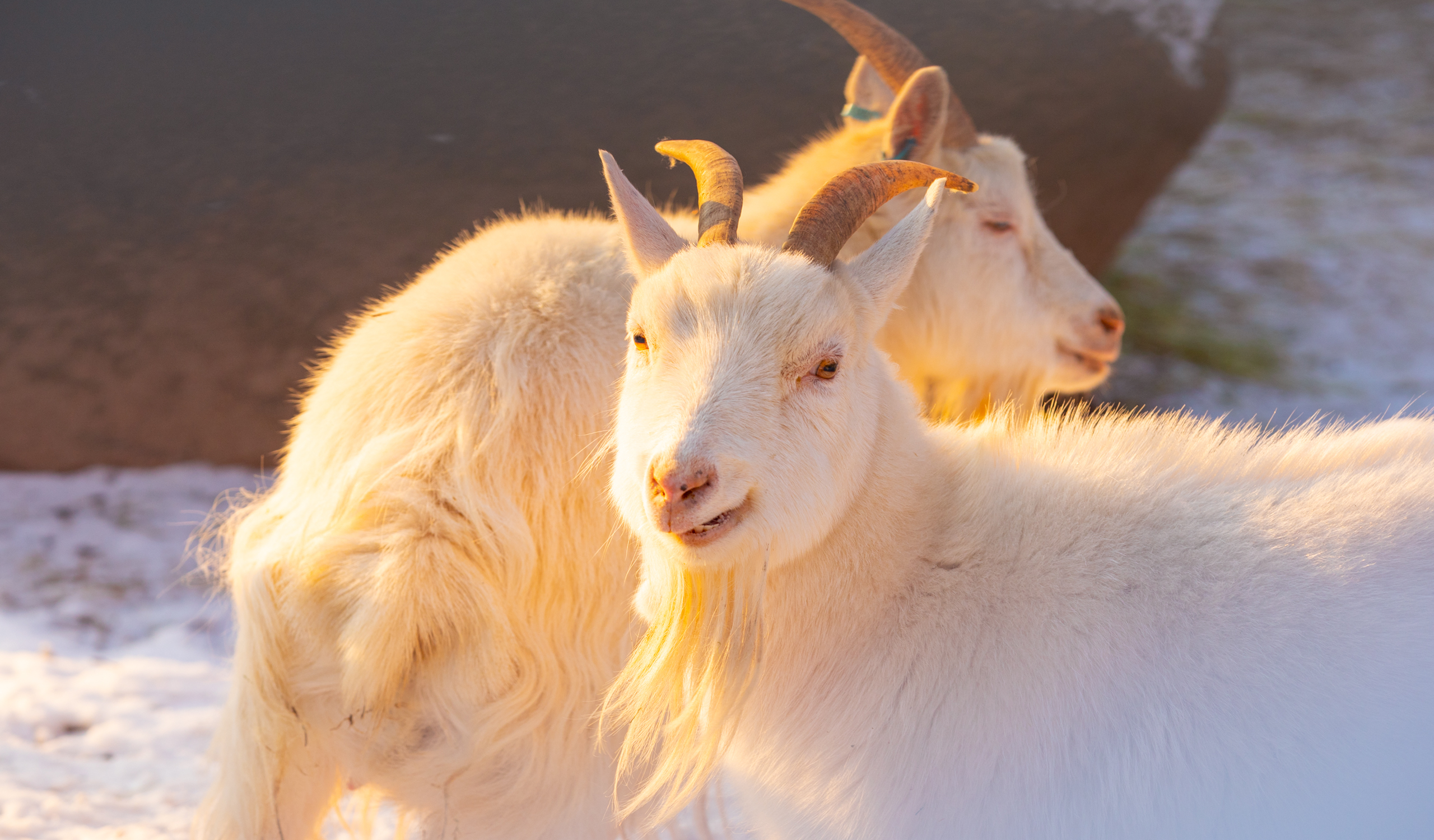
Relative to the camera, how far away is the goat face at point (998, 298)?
3416 mm

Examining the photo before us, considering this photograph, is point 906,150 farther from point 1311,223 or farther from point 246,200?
point 1311,223

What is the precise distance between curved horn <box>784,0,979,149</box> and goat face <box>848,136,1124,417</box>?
75mm

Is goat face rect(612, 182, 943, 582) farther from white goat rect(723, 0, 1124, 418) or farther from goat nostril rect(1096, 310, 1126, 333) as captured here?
goat nostril rect(1096, 310, 1126, 333)

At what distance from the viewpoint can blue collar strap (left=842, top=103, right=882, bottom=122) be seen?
3576 millimetres

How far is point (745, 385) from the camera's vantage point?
1714mm

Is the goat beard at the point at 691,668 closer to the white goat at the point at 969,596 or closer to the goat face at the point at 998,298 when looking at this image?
the white goat at the point at 969,596

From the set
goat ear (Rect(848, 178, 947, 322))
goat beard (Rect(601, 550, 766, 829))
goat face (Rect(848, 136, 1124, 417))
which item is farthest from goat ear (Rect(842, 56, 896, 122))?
goat beard (Rect(601, 550, 766, 829))

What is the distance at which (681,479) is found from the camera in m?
1.57

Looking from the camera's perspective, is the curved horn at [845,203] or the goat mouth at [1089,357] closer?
the curved horn at [845,203]

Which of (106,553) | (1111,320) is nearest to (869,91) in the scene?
(1111,320)

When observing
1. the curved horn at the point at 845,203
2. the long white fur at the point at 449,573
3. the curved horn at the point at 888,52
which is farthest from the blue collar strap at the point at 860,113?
the curved horn at the point at 845,203

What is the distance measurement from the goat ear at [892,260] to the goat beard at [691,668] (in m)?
0.60

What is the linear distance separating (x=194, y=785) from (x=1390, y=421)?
349 centimetres

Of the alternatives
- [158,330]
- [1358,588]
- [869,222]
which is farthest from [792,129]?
[1358,588]
